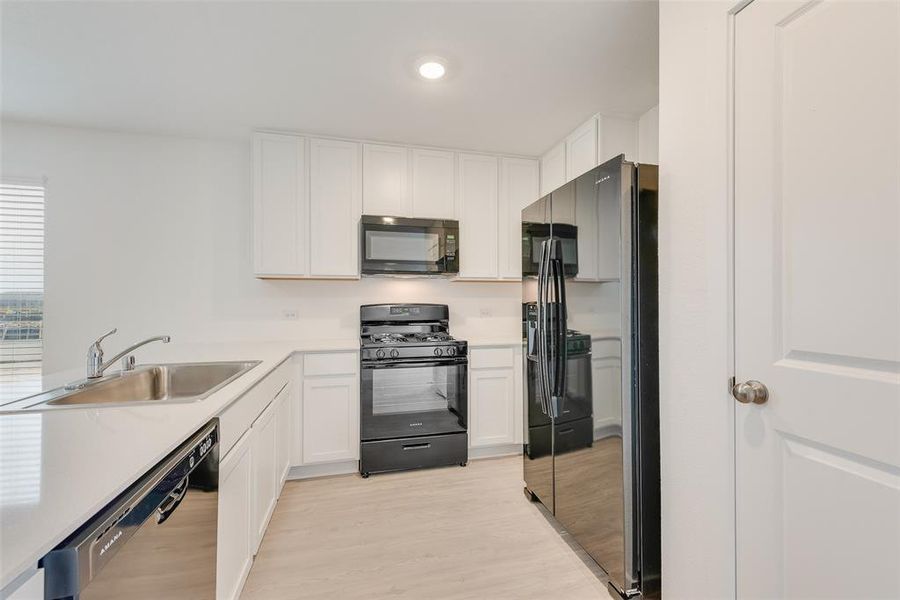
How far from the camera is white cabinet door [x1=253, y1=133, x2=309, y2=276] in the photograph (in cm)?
277

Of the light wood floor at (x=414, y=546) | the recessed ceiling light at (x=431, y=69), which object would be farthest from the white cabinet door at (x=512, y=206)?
the light wood floor at (x=414, y=546)

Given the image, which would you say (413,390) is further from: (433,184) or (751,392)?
(751,392)

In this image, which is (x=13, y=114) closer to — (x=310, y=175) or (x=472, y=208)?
(x=310, y=175)

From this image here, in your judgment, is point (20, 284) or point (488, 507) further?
point (20, 284)

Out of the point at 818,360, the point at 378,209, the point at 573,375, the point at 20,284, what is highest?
the point at 378,209

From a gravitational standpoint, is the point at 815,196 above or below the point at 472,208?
below

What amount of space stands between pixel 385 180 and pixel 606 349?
2.15m

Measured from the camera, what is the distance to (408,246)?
296cm

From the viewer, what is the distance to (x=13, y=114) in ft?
8.36

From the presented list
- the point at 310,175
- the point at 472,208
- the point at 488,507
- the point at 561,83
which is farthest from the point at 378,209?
the point at 488,507

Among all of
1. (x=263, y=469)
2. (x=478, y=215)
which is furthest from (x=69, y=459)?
(x=478, y=215)

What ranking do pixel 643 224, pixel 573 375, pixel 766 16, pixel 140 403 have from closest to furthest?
pixel 766 16, pixel 140 403, pixel 643 224, pixel 573 375

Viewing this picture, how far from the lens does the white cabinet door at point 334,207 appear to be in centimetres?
287

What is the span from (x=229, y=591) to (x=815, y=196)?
2263mm
